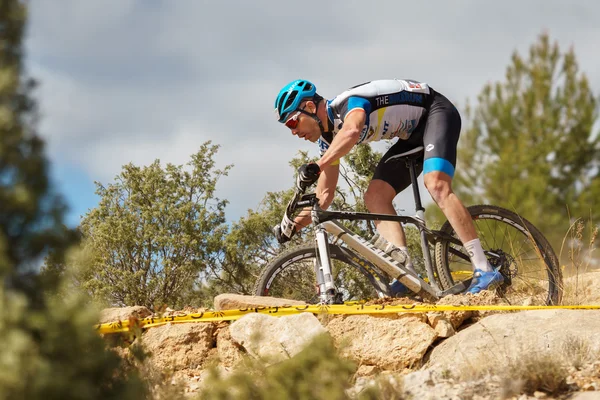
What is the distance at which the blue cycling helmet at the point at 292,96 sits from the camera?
5711mm

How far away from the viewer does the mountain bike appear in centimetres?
580

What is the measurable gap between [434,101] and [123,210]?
229 inches

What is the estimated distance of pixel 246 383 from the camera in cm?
280

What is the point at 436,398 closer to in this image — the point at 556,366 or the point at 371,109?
the point at 556,366

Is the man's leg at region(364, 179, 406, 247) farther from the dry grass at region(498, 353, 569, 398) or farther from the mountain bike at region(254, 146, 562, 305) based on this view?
the dry grass at region(498, 353, 569, 398)

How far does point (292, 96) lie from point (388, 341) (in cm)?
214

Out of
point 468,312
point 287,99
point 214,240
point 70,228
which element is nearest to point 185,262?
point 214,240

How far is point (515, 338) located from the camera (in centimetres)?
421

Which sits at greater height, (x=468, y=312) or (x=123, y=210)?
(x=123, y=210)

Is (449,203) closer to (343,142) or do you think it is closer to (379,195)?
(379,195)

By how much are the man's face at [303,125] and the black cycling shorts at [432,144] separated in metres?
0.75

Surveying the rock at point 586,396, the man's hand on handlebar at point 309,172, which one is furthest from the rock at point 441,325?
the rock at point 586,396

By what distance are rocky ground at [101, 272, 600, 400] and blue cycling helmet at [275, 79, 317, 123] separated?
1574 mm

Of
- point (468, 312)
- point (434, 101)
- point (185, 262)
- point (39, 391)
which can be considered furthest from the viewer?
point (185, 262)
